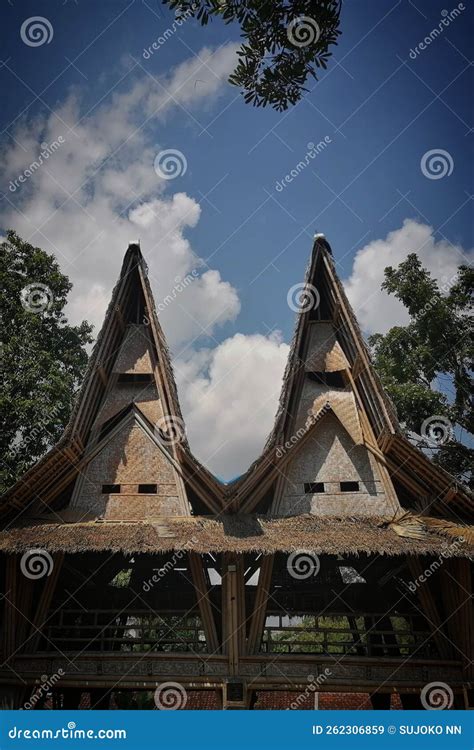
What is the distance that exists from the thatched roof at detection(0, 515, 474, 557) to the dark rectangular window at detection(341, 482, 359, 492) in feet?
3.14

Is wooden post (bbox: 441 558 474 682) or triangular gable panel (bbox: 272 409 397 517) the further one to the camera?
triangular gable panel (bbox: 272 409 397 517)

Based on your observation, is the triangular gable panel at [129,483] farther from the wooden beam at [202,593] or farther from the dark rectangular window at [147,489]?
the wooden beam at [202,593]

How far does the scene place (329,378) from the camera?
13859mm

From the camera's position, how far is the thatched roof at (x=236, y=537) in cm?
998

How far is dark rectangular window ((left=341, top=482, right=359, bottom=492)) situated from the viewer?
12.1 m

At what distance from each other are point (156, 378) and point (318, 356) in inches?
161

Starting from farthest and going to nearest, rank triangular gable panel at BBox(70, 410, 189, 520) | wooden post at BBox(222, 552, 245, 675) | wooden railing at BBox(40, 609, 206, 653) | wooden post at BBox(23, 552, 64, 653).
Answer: triangular gable panel at BBox(70, 410, 189, 520), wooden post at BBox(23, 552, 64, 653), wooden railing at BBox(40, 609, 206, 653), wooden post at BBox(222, 552, 245, 675)

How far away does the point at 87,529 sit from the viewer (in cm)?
1075

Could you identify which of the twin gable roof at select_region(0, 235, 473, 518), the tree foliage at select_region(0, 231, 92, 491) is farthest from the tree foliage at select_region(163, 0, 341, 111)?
the tree foliage at select_region(0, 231, 92, 491)

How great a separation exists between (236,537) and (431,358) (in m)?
13.6

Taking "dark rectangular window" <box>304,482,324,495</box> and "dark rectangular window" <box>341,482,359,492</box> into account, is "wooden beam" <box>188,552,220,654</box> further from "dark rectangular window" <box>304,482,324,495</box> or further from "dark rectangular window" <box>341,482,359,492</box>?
"dark rectangular window" <box>341,482,359,492</box>

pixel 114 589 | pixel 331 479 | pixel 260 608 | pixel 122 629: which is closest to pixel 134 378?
pixel 114 589

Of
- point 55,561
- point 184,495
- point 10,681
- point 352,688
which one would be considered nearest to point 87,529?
point 55,561
